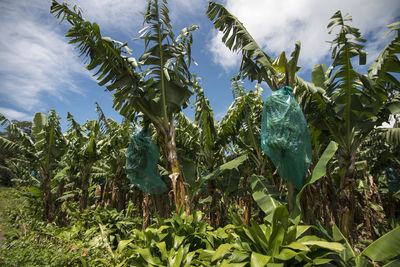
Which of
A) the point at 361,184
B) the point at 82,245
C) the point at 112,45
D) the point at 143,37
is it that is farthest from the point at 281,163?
the point at 361,184

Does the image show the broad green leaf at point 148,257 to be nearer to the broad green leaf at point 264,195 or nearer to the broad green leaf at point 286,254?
the broad green leaf at point 286,254

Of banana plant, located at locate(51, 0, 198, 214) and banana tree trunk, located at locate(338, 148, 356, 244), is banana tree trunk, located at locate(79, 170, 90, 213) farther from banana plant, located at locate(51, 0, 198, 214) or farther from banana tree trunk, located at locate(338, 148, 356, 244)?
banana tree trunk, located at locate(338, 148, 356, 244)

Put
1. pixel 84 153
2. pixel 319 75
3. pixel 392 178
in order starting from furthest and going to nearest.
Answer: pixel 392 178
pixel 84 153
pixel 319 75

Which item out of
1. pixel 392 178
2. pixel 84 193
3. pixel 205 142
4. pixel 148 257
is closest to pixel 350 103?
Result: pixel 205 142

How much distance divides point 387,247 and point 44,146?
365 inches

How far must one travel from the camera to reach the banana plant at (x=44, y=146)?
7386mm

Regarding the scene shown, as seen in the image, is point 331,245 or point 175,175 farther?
point 175,175

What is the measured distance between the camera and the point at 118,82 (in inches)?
173

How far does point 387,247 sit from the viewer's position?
224 cm

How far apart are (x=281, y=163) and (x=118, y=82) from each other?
→ 3.50m

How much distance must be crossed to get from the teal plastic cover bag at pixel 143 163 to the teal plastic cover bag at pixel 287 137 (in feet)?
9.07

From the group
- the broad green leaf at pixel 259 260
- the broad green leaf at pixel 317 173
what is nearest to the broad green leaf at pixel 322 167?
the broad green leaf at pixel 317 173

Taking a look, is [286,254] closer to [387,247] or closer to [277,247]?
[277,247]

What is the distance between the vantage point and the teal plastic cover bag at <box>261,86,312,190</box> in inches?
116
